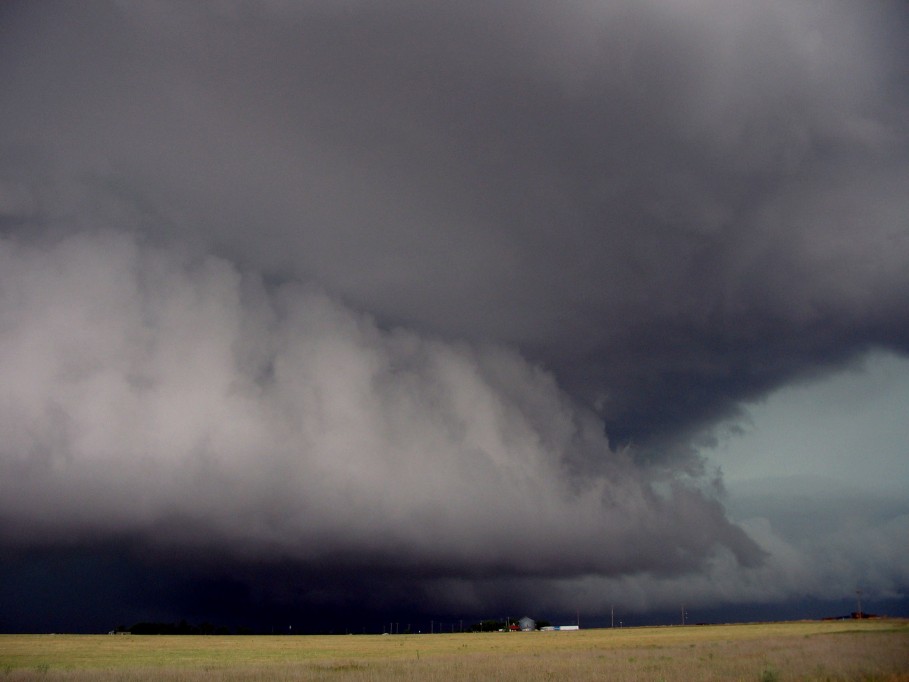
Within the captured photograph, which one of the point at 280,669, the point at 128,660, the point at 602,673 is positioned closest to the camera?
the point at 602,673

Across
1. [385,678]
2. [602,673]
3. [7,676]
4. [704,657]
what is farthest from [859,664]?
[7,676]

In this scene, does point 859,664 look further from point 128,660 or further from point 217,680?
point 128,660

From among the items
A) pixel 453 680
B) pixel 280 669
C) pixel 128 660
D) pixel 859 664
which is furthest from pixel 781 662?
pixel 128 660

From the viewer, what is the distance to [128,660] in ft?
266

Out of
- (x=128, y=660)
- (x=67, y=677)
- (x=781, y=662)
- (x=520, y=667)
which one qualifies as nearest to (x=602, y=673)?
(x=520, y=667)

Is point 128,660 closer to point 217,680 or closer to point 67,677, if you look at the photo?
point 67,677

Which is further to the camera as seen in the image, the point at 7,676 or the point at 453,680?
the point at 7,676

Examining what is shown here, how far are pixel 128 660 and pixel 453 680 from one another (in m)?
52.7

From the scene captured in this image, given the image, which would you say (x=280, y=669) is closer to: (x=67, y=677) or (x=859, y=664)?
(x=67, y=677)

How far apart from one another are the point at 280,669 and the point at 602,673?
3041cm

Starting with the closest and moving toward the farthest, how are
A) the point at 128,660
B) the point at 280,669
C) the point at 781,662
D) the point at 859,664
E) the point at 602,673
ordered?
1. the point at 859,664
2. the point at 602,673
3. the point at 781,662
4. the point at 280,669
5. the point at 128,660

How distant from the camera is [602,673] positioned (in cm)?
5094

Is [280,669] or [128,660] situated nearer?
[280,669]

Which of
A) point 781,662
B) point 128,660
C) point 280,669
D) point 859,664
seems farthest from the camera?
point 128,660
